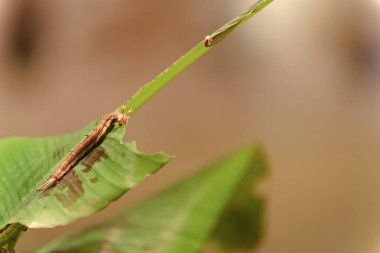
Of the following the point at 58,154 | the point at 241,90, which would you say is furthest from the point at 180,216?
the point at 241,90

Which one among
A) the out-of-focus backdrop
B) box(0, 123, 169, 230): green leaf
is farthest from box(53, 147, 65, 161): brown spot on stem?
the out-of-focus backdrop

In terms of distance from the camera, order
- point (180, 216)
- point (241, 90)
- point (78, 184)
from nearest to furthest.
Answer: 1. point (78, 184)
2. point (180, 216)
3. point (241, 90)

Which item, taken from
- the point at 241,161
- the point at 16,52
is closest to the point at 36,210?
the point at 241,161

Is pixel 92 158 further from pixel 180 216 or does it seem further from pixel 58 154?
pixel 180 216

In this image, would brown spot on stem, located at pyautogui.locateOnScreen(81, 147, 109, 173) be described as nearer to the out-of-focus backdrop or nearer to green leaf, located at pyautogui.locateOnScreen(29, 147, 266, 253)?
green leaf, located at pyautogui.locateOnScreen(29, 147, 266, 253)

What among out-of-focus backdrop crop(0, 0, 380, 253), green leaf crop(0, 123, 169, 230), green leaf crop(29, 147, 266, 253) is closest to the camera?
green leaf crop(0, 123, 169, 230)

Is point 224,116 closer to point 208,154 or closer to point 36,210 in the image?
point 208,154

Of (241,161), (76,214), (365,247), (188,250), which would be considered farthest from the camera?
(365,247)
